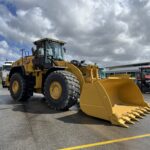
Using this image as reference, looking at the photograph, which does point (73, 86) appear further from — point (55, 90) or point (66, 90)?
point (55, 90)

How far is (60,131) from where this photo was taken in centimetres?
581

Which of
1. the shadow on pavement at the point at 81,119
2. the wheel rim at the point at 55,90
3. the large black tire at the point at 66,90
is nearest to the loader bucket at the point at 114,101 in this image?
the shadow on pavement at the point at 81,119

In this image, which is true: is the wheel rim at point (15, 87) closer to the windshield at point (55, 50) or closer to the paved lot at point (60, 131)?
the windshield at point (55, 50)

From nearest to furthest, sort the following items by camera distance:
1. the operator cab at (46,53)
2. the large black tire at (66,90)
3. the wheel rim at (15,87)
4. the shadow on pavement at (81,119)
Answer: the shadow on pavement at (81,119), the large black tire at (66,90), the operator cab at (46,53), the wheel rim at (15,87)

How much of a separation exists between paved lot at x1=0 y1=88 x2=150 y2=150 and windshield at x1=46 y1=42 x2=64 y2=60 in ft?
10.1

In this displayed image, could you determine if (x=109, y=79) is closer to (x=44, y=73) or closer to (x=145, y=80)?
(x=44, y=73)

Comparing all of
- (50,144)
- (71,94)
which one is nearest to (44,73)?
(71,94)

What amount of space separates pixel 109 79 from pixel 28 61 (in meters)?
4.28

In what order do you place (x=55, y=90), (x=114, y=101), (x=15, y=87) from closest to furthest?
1. (x=55, y=90)
2. (x=114, y=101)
3. (x=15, y=87)

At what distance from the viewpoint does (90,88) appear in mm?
6996

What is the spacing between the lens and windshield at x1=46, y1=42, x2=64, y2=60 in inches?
401

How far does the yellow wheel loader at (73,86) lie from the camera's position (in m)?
6.85

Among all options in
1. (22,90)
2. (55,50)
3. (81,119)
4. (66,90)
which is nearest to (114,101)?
(66,90)

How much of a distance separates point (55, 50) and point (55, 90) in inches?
96.1
